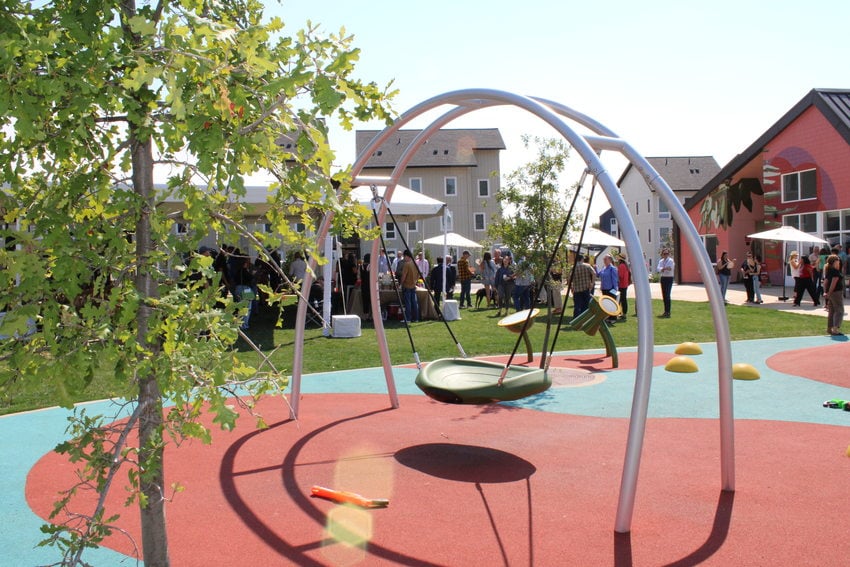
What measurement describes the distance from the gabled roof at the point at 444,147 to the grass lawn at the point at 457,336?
109 feet

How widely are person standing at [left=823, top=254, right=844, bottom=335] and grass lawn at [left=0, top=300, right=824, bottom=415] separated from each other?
1.33 feet

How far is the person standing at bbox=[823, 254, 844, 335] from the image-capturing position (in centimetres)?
1414

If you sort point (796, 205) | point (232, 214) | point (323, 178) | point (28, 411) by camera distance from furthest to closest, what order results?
point (796, 205) < point (28, 411) < point (232, 214) < point (323, 178)

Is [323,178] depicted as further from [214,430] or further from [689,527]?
[214,430]

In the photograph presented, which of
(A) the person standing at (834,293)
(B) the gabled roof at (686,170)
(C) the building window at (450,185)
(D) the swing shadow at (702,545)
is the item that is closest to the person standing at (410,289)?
(A) the person standing at (834,293)

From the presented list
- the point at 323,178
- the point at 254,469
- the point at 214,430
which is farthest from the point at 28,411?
the point at 323,178

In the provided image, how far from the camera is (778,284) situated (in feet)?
96.1

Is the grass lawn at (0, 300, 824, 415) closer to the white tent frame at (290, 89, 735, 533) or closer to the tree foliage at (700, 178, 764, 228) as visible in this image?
the white tent frame at (290, 89, 735, 533)

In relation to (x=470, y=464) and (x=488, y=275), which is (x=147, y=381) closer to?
(x=470, y=464)

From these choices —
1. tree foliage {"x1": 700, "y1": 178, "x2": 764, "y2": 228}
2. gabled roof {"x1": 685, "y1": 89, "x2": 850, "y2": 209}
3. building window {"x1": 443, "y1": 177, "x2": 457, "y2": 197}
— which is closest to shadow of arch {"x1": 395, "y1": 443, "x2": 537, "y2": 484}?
gabled roof {"x1": 685, "y1": 89, "x2": 850, "y2": 209}

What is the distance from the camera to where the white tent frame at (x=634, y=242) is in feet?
14.9

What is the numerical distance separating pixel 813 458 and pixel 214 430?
5606 millimetres

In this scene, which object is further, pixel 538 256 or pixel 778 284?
pixel 778 284

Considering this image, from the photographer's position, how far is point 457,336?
48.6 feet
